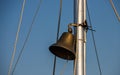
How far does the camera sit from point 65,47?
2568 mm

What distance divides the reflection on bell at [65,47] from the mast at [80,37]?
0.09 meters

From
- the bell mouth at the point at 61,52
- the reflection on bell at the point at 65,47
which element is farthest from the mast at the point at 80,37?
the bell mouth at the point at 61,52

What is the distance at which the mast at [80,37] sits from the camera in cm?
243

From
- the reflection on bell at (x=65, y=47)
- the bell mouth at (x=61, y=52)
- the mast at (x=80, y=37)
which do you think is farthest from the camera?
the bell mouth at (x=61, y=52)

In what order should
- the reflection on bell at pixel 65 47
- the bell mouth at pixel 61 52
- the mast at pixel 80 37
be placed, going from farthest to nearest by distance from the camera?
the bell mouth at pixel 61 52
the reflection on bell at pixel 65 47
the mast at pixel 80 37

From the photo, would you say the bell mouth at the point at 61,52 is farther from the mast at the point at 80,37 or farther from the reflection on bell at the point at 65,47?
the mast at the point at 80,37

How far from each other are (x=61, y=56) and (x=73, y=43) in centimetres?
36

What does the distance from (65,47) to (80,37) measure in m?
0.21

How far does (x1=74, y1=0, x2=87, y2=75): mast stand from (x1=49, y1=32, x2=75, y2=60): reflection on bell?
9 cm

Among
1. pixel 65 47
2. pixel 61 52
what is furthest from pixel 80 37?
pixel 61 52

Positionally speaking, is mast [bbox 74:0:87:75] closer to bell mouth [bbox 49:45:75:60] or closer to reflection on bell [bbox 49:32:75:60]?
reflection on bell [bbox 49:32:75:60]

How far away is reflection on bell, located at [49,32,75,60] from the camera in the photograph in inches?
101

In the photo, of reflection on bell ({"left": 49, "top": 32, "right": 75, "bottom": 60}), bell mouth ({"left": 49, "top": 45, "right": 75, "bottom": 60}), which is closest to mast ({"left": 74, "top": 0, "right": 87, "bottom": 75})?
reflection on bell ({"left": 49, "top": 32, "right": 75, "bottom": 60})

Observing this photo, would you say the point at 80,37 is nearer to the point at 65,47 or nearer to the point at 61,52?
the point at 65,47
